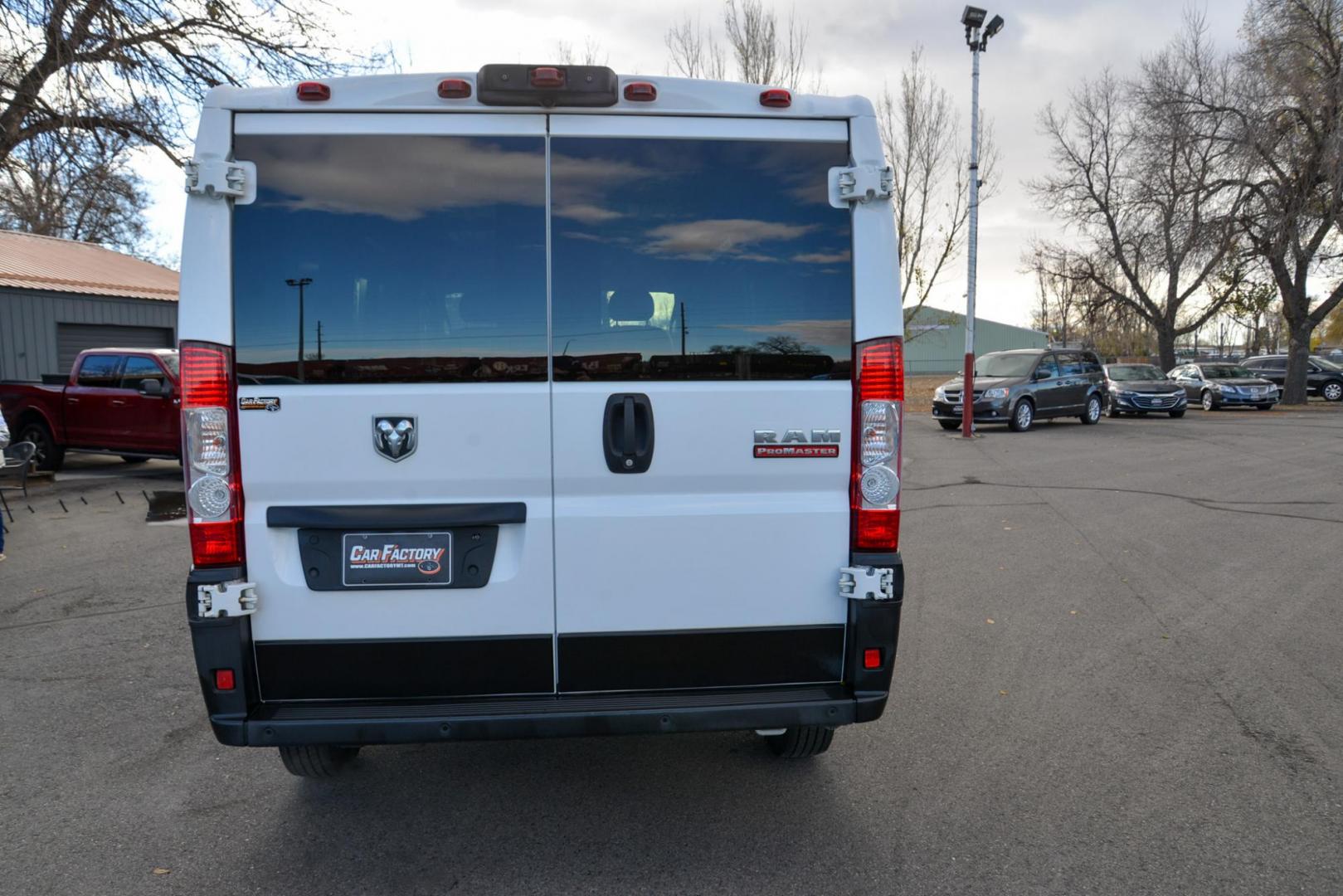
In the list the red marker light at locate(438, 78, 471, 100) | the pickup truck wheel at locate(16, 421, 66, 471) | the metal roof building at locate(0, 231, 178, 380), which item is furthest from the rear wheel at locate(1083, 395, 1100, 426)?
the red marker light at locate(438, 78, 471, 100)

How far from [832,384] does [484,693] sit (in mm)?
1520

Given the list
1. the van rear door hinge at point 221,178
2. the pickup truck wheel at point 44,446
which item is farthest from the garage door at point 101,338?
the van rear door hinge at point 221,178

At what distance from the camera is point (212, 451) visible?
9.81 ft

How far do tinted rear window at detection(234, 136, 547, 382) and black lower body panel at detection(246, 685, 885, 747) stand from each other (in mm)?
1055

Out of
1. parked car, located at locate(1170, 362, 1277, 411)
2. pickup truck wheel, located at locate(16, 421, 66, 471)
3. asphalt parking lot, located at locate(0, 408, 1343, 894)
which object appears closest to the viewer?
asphalt parking lot, located at locate(0, 408, 1343, 894)

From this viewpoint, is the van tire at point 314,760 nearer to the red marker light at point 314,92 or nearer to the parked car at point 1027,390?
the red marker light at point 314,92

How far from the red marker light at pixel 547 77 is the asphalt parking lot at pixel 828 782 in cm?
254

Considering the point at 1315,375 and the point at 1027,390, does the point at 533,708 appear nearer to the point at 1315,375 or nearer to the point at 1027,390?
the point at 1027,390

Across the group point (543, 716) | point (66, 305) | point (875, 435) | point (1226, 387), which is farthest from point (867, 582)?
point (1226, 387)

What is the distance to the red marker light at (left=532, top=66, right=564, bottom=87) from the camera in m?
3.02

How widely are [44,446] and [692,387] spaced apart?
1538 centimetres

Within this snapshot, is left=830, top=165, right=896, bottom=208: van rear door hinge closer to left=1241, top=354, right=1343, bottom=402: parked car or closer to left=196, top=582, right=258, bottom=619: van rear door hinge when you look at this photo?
left=196, top=582, right=258, bottom=619: van rear door hinge

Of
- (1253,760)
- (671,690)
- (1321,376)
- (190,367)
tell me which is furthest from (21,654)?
(1321,376)

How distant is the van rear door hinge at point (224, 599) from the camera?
3.04m
